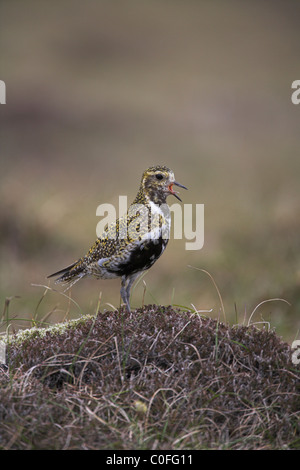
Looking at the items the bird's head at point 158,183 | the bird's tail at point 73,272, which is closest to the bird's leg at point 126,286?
the bird's tail at point 73,272

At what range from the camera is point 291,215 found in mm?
15359

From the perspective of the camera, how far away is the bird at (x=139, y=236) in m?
5.75

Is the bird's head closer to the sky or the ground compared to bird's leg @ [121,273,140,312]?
closer to the sky

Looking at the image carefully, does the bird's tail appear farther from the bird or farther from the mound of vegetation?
the mound of vegetation

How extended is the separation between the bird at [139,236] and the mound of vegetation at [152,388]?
56 centimetres

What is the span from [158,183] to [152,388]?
7.09ft

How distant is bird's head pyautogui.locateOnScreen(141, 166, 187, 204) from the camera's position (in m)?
5.88

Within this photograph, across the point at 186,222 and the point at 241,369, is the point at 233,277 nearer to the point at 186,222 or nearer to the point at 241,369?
the point at 186,222

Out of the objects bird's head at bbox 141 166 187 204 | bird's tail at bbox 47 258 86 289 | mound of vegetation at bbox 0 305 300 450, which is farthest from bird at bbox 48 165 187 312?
mound of vegetation at bbox 0 305 300 450

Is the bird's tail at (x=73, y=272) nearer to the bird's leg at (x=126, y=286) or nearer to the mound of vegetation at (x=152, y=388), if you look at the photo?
the bird's leg at (x=126, y=286)

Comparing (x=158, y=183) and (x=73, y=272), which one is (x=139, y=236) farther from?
(x=73, y=272)

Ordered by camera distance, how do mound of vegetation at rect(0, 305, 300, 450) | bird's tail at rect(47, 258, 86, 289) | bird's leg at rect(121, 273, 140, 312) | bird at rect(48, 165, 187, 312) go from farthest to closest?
bird's tail at rect(47, 258, 86, 289) → bird's leg at rect(121, 273, 140, 312) → bird at rect(48, 165, 187, 312) → mound of vegetation at rect(0, 305, 300, 450)

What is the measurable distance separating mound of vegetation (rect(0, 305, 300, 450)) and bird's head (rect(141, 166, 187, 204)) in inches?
46.6

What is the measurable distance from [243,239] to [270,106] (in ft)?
40.2
